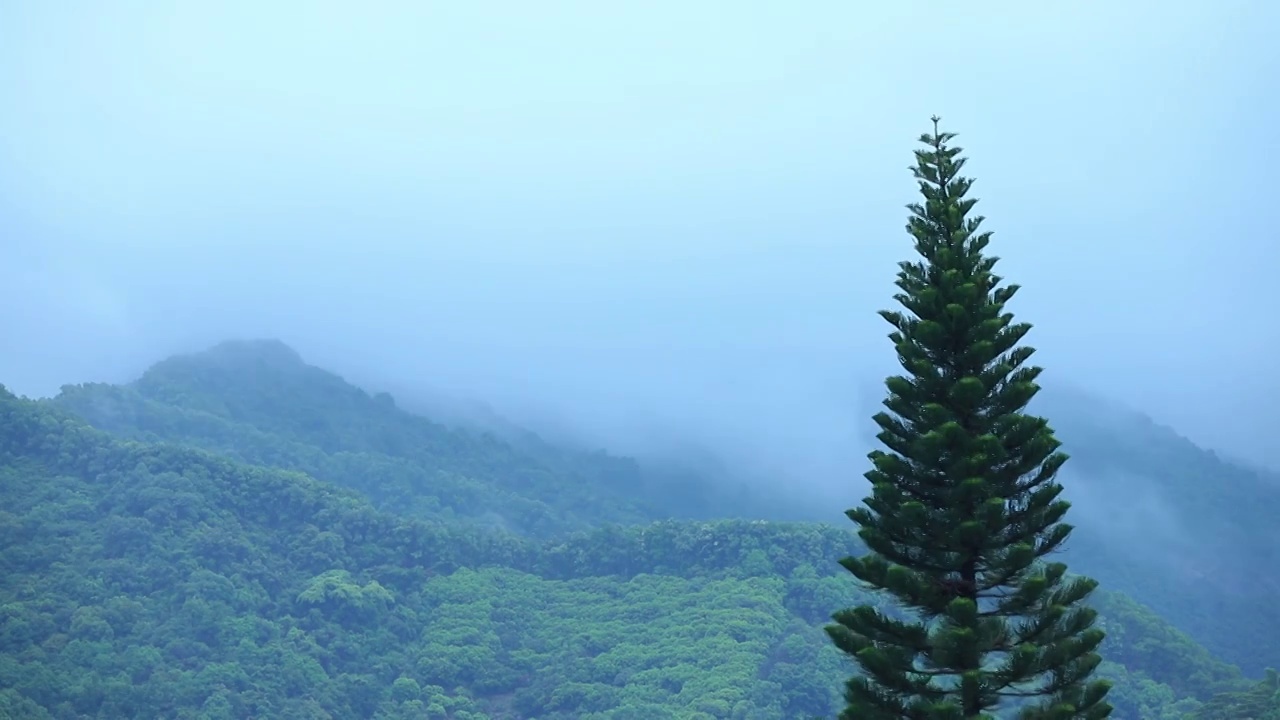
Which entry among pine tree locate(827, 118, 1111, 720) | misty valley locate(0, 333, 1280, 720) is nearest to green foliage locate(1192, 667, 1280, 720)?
misty valley locate(0, 333, 1280, 720)

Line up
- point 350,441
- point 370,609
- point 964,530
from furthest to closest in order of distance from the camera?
point 350,441 < point 370,609 < point 964,530

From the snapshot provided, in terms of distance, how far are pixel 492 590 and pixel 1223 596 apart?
5740cm

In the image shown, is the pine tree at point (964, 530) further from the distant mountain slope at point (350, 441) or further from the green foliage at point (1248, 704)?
the distant mountain slope at point (350, 441)

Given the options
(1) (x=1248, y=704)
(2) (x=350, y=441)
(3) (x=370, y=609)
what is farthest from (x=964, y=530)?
(2) (x=350, y=441)

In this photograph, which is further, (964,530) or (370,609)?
(370,609)

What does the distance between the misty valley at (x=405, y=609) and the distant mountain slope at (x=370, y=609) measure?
0.14 metres

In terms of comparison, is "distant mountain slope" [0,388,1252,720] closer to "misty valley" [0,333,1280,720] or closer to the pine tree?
"misty valley" [0,333,1280,720]

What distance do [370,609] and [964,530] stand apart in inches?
2696

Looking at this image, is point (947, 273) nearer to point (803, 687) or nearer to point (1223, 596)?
point (803, 687)

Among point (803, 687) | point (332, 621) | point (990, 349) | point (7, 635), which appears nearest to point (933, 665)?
point (990, 349)

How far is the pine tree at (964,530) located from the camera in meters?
18.8

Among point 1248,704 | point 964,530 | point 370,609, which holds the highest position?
point 1248,704

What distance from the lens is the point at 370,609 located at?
8300cm

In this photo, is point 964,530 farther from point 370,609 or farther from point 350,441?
point 350,441
